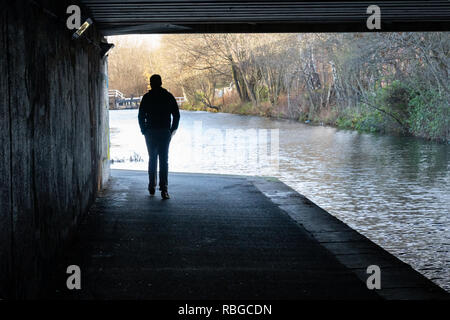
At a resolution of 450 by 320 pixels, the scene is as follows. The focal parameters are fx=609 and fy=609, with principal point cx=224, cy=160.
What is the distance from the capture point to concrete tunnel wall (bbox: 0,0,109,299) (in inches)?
159

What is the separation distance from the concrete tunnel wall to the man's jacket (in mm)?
1611

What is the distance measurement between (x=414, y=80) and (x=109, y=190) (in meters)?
18.5

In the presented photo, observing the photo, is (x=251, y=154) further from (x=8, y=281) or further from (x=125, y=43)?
(x=125, y=43)

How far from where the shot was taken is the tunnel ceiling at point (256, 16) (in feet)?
28.1

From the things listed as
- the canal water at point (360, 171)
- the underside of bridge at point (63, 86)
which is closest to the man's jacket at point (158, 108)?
the underside of bridge at point (63, 86)

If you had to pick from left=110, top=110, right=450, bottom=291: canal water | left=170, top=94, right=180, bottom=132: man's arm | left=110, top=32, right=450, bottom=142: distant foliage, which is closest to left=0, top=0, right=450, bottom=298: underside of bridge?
left=170, top=94, right=180, bottom=132: man's arm

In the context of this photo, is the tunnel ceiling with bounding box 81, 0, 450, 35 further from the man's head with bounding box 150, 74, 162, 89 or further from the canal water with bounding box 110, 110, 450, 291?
the canal water with bounding box 110, 110, 450, 291

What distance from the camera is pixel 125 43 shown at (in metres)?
86.4

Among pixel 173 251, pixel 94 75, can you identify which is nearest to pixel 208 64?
pixel 94 75

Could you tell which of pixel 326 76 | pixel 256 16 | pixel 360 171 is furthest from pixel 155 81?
pixel 326 76

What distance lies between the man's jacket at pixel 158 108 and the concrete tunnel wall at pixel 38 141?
1.61 m

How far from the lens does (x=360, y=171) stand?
55.5 ft

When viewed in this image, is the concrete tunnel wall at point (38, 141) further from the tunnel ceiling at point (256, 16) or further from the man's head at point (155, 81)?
the man's head at point (155, 81)

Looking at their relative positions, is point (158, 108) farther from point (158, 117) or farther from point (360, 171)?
point (360, 171)
